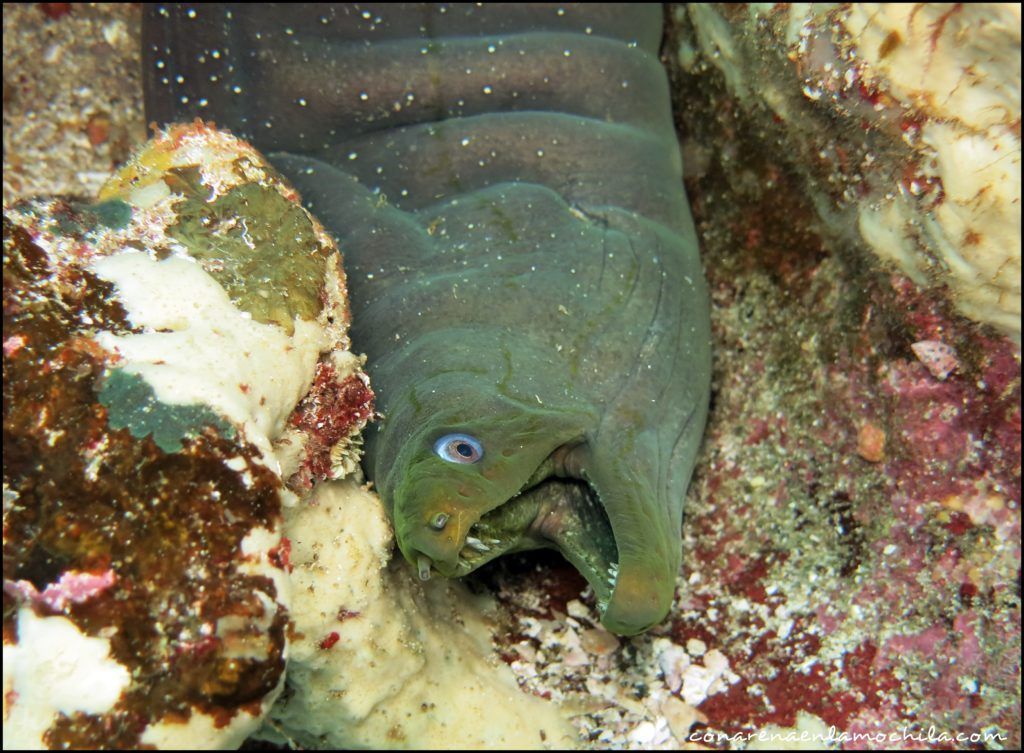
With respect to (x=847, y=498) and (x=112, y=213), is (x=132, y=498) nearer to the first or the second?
(x=112, y=213)

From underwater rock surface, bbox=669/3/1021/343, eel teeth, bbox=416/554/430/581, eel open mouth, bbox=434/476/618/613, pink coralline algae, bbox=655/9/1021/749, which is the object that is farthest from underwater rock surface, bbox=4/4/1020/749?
eel open mouth, bbox=434/476/618/613

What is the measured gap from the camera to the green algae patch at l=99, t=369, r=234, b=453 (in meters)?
1.85

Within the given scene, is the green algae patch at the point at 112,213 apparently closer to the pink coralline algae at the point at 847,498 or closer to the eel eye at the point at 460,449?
the eel eye at the point at 460,449

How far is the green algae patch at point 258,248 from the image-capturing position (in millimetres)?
2312

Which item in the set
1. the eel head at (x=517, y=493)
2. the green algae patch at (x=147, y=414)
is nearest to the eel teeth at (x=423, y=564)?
the eel head at (x=517, y=493)

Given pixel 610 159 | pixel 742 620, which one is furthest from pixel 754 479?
pixel 610 159

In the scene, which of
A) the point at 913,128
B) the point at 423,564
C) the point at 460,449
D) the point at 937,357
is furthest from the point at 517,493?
the point at 913,128

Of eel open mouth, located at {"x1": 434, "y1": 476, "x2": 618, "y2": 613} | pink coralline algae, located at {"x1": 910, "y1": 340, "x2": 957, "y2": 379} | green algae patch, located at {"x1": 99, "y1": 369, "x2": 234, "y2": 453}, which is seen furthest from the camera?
pink coralline algae, located at {"x1": 910, "y1": 340, "x2": 957, "y2": 379}

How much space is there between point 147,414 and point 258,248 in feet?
2.53

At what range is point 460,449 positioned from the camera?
93.7 inches

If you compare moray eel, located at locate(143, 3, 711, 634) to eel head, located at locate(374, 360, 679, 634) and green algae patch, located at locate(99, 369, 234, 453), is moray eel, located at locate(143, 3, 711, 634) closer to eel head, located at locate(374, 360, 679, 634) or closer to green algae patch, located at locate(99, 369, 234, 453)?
eel head, located at locate(374, 360, 679, 634)

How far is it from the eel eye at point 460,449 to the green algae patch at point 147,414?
703 mm

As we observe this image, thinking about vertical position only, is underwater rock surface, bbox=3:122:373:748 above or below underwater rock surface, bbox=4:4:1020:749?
above

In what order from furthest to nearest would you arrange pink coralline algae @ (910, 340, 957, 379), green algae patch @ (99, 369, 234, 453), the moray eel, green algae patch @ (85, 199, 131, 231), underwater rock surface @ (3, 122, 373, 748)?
pink coralline algae @ (910, 340, 957, 379) < the moray eel < green algae patch @ (85, 199, 131, 231) < green algae patch @ (99, 369, 234, 453) < underwater rock surface @ (3, 122, 373, 748)
